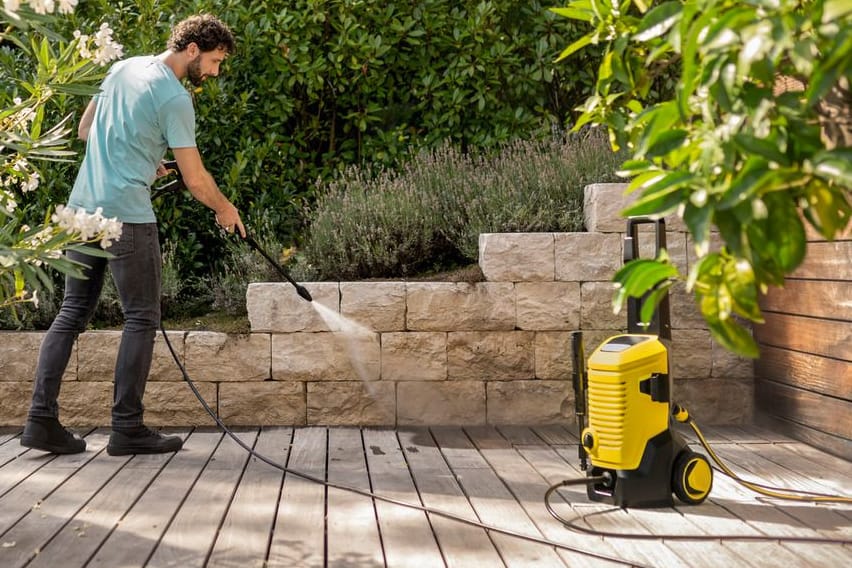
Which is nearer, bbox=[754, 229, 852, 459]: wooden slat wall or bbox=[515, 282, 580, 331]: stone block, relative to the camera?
bbox=[754, 229, 852, 459]: wooden slat wall

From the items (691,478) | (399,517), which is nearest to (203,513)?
(399,517)

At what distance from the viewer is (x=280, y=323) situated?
4562mm

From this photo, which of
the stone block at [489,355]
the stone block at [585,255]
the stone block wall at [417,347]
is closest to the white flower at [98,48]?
the stone block wall at [417,347]

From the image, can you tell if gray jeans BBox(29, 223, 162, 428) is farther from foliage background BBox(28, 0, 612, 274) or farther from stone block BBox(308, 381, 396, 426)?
foliage background BBox(28, 0, 612, 274)

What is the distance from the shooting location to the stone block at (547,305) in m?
4.57

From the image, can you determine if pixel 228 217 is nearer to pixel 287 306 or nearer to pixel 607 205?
pixel 287 306

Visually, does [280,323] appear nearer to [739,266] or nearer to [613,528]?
[613,528]

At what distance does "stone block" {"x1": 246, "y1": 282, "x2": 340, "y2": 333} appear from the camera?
4.56 metres

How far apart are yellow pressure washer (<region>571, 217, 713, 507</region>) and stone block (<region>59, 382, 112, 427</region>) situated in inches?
85.6

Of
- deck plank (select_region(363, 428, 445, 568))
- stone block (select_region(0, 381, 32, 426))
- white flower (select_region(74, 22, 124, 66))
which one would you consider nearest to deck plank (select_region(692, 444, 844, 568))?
deck plank (select_region(363, 428, 445, 568))

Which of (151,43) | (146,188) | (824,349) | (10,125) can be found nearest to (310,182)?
(151,43)

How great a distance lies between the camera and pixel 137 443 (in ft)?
12.6

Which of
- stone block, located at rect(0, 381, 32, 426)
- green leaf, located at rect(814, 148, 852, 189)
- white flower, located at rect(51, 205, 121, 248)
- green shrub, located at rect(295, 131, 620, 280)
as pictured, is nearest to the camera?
green leaf, located at rect(814, 148, 852, 189)

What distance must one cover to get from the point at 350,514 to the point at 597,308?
1.99 m
